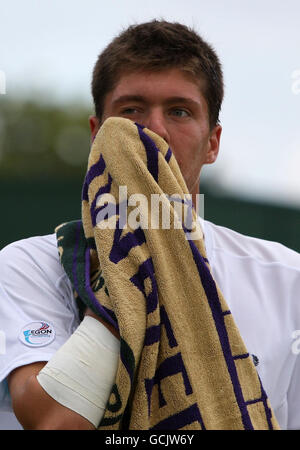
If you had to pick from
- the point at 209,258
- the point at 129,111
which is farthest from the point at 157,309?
the point at 129,111

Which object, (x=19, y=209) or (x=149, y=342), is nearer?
(x=149, y=342)

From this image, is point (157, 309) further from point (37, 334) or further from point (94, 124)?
point (94, 124)

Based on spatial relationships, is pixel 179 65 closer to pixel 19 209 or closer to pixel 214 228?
pixel 214 228

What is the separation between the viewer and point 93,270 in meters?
1.80

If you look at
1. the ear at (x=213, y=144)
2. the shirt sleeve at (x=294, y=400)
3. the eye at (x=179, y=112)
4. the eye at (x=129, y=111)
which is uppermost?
the eye at (x=129, y=111)

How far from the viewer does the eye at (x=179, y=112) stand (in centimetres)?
210

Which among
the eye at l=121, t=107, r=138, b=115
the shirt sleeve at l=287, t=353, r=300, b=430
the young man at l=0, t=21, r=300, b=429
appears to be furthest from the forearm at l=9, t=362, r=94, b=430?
the eye at l=121, t=107, r=138, b=115

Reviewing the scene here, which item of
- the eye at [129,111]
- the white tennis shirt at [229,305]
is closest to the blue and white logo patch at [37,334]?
the white tennis shirt at [229,305]

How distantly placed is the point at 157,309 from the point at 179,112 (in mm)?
737

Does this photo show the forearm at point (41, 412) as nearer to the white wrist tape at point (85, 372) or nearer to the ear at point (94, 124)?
the white wrist tape at point (85, 372)

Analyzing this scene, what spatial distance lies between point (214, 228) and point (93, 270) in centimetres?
71

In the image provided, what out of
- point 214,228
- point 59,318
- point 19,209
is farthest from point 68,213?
point 59,318
